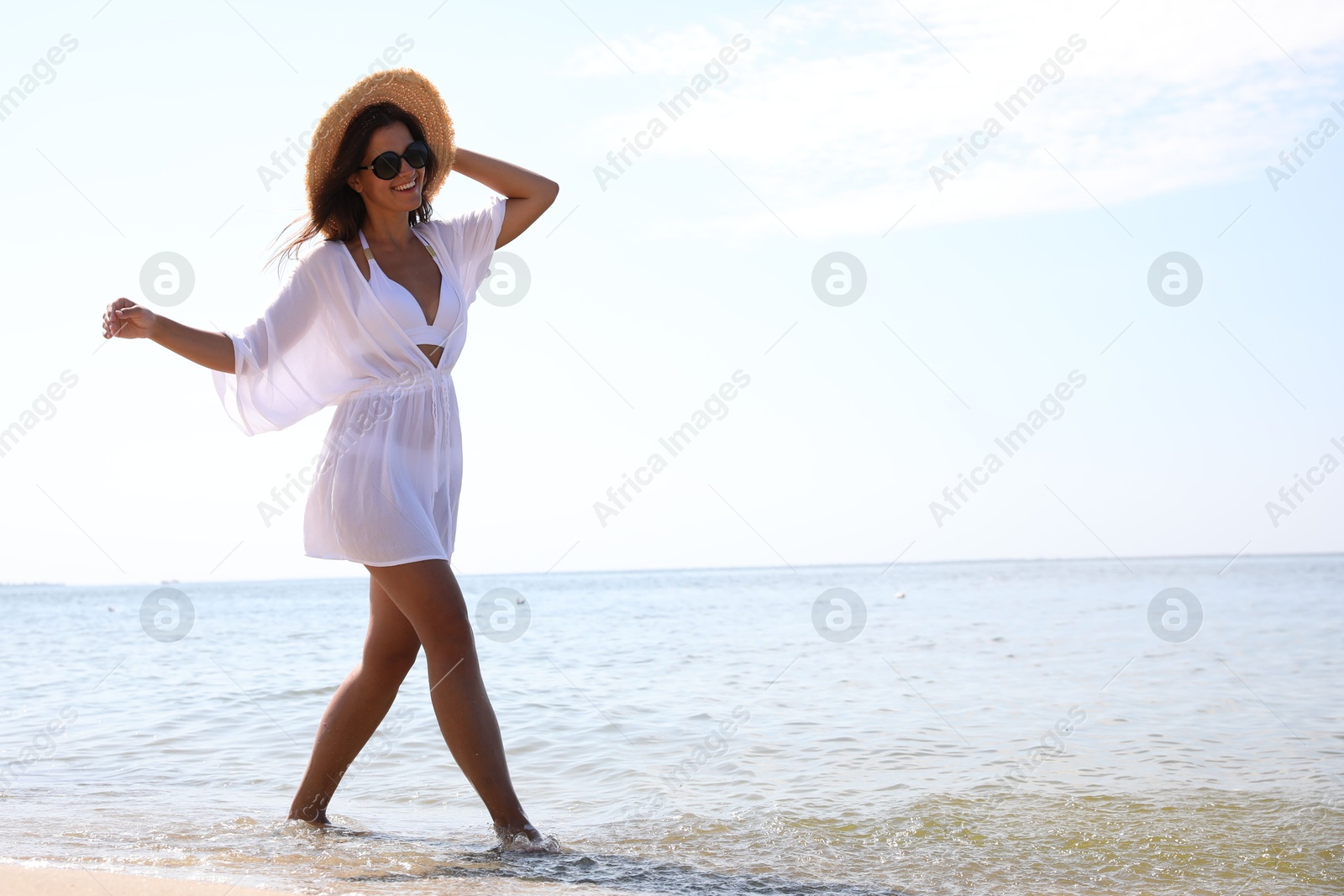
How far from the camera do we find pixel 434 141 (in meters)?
3.02

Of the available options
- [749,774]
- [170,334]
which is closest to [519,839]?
[170,334]

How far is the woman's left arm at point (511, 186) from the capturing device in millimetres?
3217

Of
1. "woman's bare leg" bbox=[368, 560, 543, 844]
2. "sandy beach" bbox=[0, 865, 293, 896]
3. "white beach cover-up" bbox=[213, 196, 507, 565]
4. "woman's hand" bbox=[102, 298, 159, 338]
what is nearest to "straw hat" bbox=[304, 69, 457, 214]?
"white beach cover-up" bbox=[213, 196, 507, 565]

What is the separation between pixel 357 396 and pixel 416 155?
2.17 ft

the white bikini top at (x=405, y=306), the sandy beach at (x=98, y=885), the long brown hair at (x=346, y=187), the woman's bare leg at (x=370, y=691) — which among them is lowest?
the sandy beach at (x=98, y=885)

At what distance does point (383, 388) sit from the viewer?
292 centimetres

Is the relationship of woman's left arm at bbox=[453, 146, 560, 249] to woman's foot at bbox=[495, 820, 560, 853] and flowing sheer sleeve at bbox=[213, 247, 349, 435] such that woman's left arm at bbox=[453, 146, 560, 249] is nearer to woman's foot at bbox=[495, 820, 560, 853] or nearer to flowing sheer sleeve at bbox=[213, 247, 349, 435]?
flowing sheer sleeve at bbox=[213, 247, 349, 435]

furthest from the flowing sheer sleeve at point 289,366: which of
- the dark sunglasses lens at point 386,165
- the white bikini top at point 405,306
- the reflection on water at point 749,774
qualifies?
the reflection on water at point 749,774

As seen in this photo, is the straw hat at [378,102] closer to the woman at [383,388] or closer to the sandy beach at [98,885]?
the woman at [383,388]

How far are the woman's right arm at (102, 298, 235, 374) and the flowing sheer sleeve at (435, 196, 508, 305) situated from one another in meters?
0.68

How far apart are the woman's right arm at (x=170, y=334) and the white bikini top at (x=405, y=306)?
0.40 m

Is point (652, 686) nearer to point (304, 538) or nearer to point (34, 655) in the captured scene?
point (304, 538)

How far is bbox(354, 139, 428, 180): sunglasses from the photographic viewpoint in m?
2.83

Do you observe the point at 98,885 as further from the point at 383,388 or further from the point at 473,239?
the point at 473,239
